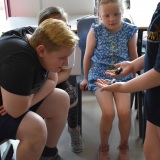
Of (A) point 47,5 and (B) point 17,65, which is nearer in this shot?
(B) point 17,65

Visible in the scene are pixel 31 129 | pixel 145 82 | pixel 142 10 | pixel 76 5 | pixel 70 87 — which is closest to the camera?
pixel 145 82

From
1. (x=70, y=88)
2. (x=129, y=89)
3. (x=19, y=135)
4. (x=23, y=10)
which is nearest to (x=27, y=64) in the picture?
(x=19, y=135)

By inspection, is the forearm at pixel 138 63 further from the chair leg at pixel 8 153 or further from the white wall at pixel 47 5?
the white wall at pixel 47 5

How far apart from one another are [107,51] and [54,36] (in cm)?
65

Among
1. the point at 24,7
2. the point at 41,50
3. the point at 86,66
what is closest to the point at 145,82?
the point at 41,50

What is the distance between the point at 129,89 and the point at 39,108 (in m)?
0.53

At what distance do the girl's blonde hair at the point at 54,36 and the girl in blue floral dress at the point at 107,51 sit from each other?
55 cm

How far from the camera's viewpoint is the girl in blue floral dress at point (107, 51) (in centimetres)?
165

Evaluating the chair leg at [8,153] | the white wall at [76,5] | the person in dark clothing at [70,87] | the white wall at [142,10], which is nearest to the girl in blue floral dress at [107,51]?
the person in dark clothing at [70,87]

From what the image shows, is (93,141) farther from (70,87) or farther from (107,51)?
(107,51)

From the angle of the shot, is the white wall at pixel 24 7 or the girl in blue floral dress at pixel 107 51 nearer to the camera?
the girl in blue floral dress at pixel 107 51

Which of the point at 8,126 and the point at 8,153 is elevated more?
the point at 8,126

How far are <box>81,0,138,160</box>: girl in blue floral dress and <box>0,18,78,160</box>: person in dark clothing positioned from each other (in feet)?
1.48

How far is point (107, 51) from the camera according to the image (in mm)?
1745
